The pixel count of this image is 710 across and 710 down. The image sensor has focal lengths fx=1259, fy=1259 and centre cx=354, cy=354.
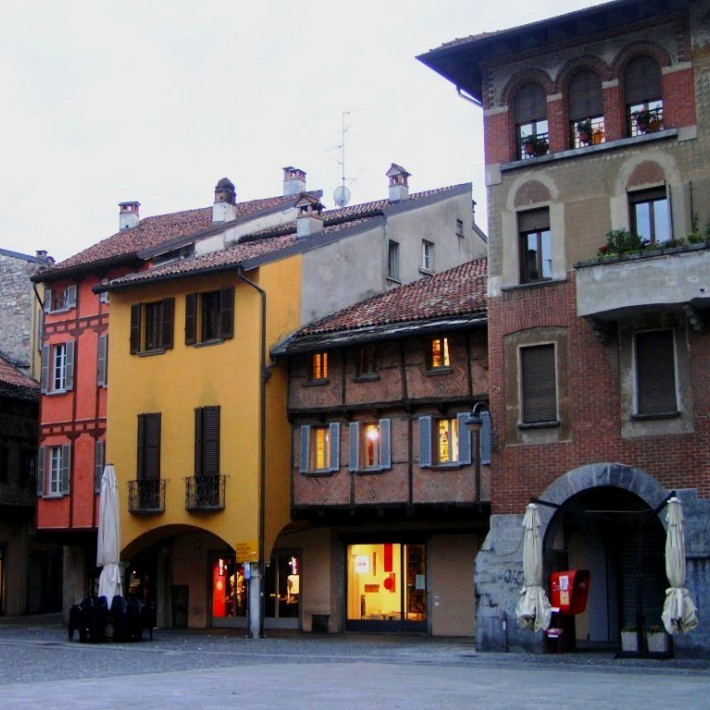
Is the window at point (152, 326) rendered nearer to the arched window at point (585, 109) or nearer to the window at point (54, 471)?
the window at point (54, 471)

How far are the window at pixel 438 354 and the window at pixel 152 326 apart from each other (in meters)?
8.34

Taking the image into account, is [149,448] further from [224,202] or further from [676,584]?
[676,584]

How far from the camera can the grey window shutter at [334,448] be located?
3344 cm

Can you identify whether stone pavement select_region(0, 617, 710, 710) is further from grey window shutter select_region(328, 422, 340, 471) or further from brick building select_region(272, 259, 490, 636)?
grey window shutter select_region(328, 422, 340, 471)

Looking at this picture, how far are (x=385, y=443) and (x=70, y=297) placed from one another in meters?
14.0

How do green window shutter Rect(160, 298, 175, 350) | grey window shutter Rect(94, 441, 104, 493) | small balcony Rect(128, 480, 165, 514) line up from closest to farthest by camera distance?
small balcony Rect(128, 480, 165, 514) → green window shutter Rect(160, 298, 175, 350) → grey window shutter Rect(94, 441, 104, 493)

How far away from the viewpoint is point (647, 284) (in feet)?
78.5

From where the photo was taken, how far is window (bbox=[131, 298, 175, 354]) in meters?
36.4

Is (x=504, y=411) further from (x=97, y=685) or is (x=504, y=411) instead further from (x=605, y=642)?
(x=97, y=685)

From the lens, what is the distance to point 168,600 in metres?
38.2

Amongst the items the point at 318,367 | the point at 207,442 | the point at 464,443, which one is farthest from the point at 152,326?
the point at 464,443

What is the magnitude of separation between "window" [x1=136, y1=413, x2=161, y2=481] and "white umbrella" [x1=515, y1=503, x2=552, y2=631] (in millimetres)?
14050

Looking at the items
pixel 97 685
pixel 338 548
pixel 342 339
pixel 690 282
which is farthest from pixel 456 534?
pixel 97 685

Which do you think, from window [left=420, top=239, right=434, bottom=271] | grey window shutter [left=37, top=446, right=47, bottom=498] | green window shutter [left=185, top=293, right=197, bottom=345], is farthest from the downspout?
grey window shutter [left=37, top=446, right=47, bottom=498]
